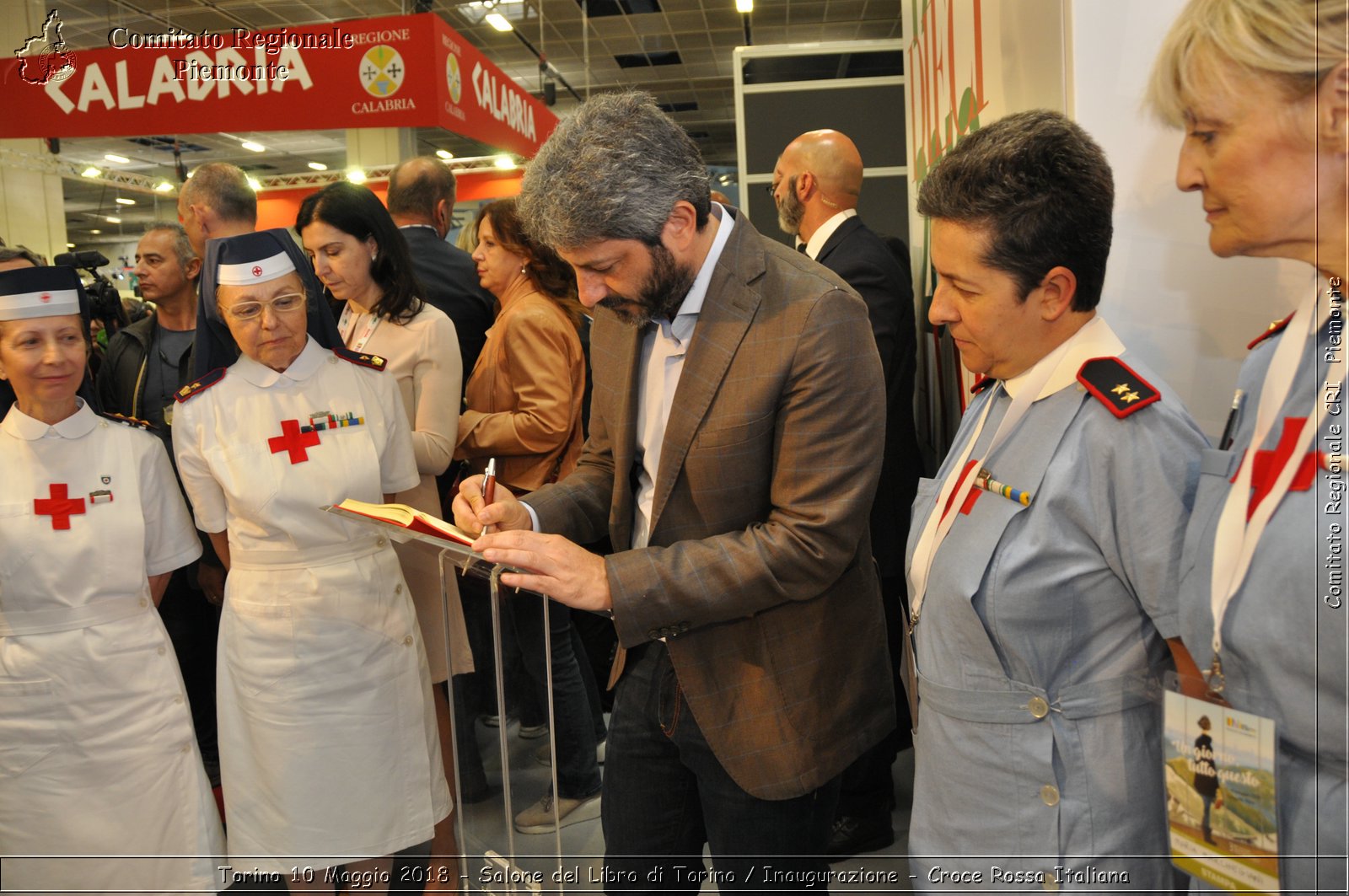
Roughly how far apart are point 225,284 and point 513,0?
30.5ft

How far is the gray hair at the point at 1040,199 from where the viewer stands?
1236 mm

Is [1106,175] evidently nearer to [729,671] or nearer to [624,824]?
[729,671]

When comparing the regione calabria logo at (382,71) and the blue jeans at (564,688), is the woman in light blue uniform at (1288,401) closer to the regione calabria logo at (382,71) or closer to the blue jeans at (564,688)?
the blue jeans at (564,688)

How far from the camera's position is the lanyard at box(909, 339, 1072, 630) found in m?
1.29

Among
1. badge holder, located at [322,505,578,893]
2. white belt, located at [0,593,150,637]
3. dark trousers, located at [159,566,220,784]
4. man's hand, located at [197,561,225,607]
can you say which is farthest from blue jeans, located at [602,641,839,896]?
dark trousers, located at [159,566,220,784]

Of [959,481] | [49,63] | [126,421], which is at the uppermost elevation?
[49,63]

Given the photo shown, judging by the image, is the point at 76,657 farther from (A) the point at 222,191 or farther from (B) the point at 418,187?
(B) the point at 418,187

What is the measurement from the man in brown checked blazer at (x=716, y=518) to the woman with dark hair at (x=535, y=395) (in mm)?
983

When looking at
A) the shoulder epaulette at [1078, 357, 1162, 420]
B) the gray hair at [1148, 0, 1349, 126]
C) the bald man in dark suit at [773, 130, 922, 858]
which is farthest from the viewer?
the bald man in dark suit at [773, 130, 922, 858]

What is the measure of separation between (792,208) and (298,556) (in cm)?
201

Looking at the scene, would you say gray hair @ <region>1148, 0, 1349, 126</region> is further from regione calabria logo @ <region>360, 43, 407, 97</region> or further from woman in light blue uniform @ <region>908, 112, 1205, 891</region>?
regione calabria logo @ <region>360, 43, 407, 97</region>

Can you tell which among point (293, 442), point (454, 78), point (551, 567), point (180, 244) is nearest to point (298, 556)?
point (293, 442)

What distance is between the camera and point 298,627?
2.29 meters

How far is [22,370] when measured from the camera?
91.7 inches
